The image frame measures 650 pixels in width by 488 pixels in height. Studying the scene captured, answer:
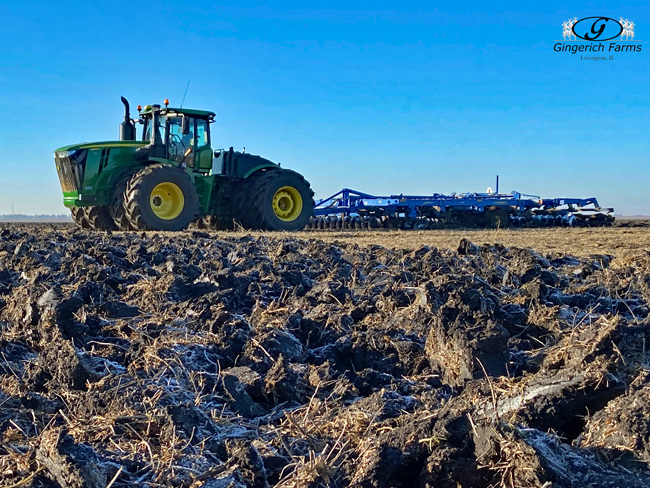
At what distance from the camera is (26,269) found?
222 inches

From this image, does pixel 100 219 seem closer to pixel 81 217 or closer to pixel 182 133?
pixel 81 217

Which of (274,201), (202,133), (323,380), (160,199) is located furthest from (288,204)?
(323,380)

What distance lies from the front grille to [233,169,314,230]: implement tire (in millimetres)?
3245

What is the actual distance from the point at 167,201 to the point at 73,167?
1.75 meters

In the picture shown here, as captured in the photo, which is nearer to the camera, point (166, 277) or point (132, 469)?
point (132, 469)

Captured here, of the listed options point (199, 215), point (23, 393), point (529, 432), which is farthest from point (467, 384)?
point (199, 215)

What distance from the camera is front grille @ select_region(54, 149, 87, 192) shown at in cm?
1190

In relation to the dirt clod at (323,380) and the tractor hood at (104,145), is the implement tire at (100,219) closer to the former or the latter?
the tractor hood at (104,145)

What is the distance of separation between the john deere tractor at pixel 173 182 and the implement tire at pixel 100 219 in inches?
0.7

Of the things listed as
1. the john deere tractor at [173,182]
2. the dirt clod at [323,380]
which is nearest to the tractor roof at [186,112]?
the john deere tractor at [173,182]

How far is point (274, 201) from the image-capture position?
14.3m

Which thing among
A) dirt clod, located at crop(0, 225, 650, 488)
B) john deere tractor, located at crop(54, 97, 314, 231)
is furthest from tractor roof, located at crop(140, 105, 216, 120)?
dirt clod, located at crop(0, 225, 650, 488)

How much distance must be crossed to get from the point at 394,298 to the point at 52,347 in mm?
2043

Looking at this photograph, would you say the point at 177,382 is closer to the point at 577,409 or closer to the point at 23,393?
the point at 23,393
